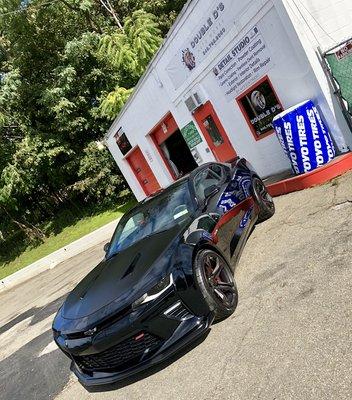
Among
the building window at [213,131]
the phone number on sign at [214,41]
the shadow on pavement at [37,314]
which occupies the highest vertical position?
the phone number on sign at [214,41]

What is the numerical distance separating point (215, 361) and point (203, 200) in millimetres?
2130

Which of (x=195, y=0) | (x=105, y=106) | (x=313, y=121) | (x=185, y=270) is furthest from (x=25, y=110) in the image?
(x=185, y=270)

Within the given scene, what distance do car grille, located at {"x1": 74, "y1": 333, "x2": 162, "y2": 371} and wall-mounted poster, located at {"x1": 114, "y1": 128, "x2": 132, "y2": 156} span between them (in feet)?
46.0

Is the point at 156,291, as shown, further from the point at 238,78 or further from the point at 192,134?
the point at 192,134

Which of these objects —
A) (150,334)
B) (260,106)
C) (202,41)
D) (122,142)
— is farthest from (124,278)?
(122,142)

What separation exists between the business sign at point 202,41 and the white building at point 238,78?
27 millimetres

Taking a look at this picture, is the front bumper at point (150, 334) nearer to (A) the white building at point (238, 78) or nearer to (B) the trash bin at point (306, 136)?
(B) the trash bin at point (306, 136)

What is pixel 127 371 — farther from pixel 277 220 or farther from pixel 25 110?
pixel 25 110

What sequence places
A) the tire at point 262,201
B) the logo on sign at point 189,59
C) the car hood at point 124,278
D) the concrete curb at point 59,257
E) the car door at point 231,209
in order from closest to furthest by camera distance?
the car hood at point 124,278, the car door at point 231,209, the tire at point 262,201, the logo on sign at point 189,59, the concrete curb at point 59,257

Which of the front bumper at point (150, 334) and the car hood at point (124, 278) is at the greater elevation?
the car hood at point (124, 278)

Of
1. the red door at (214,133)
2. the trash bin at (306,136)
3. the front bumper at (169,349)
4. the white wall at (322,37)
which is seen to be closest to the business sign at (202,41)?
the red door at (214,133)

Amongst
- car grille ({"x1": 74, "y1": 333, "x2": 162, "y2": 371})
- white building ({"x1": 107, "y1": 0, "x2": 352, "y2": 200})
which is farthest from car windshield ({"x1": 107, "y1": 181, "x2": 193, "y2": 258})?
white building ({"x1": 107, "y1": 0, "x2": 352, "y2": 200})

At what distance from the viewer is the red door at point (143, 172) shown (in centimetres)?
1766

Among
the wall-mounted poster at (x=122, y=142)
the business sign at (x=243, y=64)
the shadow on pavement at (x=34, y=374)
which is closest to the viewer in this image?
the shadow on pavement at (x=34, y=374)
